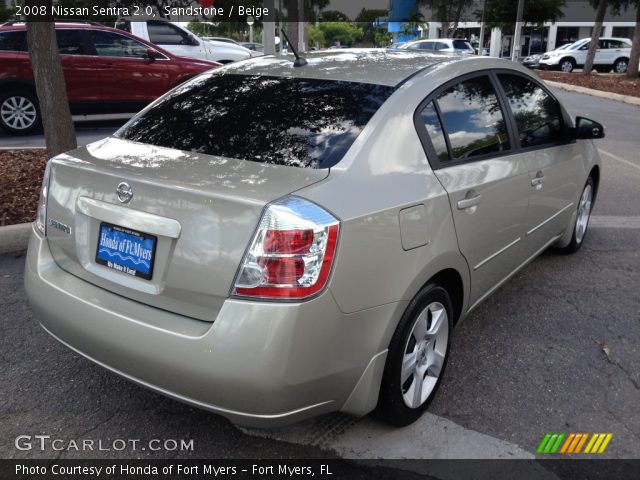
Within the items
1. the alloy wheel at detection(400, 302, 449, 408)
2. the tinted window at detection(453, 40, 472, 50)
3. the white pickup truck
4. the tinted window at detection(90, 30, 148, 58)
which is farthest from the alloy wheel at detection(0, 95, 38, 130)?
the tinted window at detection(453, 40, 472, 50)

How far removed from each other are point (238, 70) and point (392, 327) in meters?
1.87

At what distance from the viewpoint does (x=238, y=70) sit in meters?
3.54

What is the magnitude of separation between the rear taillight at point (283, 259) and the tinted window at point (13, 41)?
368 inches

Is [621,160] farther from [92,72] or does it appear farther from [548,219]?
[92,72]

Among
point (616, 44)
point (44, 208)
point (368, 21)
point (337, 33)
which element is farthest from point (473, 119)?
point (368, 21)

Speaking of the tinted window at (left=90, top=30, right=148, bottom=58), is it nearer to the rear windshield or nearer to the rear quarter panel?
the rear windshield

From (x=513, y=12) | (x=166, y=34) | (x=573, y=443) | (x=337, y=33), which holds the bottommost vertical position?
(x=573, y=443)

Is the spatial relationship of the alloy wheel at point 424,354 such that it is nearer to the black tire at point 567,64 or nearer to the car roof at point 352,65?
the car roof at point 352,65

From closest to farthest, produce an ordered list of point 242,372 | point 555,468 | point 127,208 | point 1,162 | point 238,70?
point 242,372 → point 127,208 → point 555,468 → point 238,70 → point 1,162

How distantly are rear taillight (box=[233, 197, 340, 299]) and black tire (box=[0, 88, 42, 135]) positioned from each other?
9.05 metres

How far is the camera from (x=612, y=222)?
6180 millimetres

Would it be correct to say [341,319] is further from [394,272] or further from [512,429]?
[512,429]

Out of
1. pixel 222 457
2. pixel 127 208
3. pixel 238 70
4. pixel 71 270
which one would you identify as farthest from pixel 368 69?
pixel 222 457

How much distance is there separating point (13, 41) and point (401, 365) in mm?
9654
